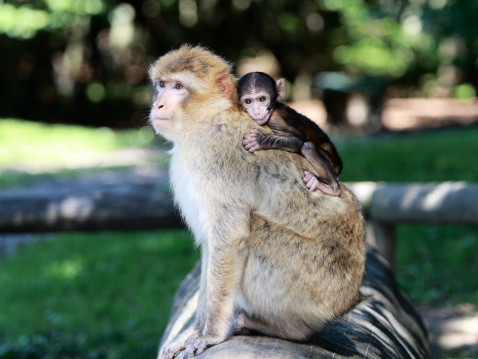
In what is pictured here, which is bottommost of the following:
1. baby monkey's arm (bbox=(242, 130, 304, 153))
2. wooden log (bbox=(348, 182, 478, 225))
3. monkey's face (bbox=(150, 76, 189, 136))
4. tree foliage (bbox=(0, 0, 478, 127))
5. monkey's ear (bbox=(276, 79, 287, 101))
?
wooden log (bbox=(348, 182, 478, 225))

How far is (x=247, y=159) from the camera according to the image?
10.8 ft

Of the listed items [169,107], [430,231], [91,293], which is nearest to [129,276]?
[91,293]

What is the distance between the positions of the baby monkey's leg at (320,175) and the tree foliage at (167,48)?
1826 centimetres

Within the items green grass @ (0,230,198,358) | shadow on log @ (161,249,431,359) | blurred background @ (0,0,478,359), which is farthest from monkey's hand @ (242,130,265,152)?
green grass @ (0,230,198,358)

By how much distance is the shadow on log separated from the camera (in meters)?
3.01

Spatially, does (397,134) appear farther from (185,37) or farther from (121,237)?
(121,237)

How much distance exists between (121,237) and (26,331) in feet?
11.1

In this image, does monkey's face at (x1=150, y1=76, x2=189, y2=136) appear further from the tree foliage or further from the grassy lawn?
the tree foliage

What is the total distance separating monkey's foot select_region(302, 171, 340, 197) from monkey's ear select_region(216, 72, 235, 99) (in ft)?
1.80

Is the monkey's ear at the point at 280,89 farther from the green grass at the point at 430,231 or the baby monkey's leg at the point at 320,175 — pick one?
the green grass at the point at 430,231

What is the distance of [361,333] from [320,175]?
0.81m

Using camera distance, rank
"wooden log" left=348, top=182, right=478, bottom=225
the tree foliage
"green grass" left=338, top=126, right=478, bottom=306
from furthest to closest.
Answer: the tree foliage, "green grass" left=338, top=126, right=478, bottom=306, "wooden log" left=348, top=182, right=478, bottom=225

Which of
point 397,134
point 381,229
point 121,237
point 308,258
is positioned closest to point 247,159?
point 308,258

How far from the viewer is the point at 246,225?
3.19 m
